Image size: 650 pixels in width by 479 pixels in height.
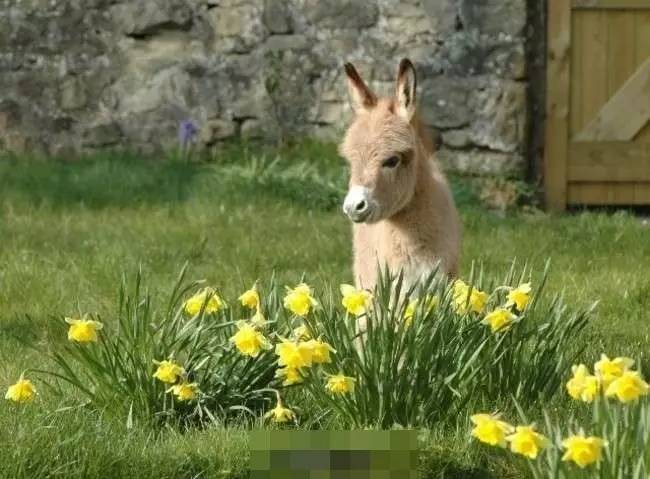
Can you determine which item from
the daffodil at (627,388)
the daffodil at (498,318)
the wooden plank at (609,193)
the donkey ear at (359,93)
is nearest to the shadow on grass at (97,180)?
the wooden plank at (609,193)

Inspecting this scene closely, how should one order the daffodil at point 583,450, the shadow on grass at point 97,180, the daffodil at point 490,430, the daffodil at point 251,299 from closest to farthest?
the daffodil at point 583,450
the daffodil at point 490,430
the daffodil at point 251,299
the shadow on grass at point 97,180

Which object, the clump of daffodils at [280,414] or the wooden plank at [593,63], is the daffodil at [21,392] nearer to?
the clump of daffodils at [280,414]

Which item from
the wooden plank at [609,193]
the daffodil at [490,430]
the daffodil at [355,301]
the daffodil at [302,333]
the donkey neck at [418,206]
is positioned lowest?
the wooden plank at [609,193]

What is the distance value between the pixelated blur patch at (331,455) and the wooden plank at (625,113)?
7.49 meters

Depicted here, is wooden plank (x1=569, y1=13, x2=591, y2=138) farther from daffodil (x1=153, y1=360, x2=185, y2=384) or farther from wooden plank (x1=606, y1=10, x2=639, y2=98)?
daffodil (x1=153, y1=360, x2=185, y2=384)

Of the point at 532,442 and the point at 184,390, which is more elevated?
the point at 532,442

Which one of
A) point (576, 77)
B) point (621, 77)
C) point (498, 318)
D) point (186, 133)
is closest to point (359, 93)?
point (498, 318)

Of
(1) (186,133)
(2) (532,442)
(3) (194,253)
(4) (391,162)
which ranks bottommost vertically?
(3) (194,253)

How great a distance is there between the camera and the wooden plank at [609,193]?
443 inches

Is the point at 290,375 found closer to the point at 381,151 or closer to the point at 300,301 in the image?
the point at 300,301

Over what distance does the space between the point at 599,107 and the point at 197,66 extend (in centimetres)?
314

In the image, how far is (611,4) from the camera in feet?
36.4

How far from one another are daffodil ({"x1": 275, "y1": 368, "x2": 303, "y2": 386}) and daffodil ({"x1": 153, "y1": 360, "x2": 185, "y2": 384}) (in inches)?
12.6

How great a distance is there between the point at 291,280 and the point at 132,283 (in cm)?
86
